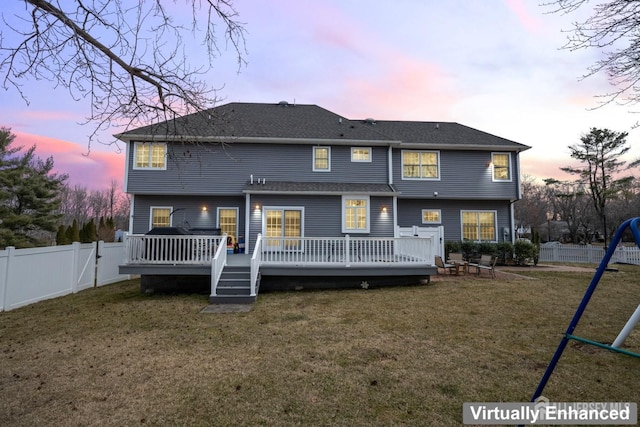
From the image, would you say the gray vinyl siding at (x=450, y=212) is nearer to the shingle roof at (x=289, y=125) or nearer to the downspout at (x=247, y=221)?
the shingle roof at (x=289, y=125)

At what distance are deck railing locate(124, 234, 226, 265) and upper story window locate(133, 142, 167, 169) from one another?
643 cm

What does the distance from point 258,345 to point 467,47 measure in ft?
40.2

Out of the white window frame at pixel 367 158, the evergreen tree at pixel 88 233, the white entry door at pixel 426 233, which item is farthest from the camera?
the evergreen tree at pixel 88 233

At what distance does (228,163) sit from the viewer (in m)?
14.1

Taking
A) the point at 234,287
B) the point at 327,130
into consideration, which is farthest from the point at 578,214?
the point at 234,287

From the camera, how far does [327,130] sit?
1503cm

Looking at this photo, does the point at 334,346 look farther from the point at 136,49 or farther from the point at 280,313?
the point at 136,49

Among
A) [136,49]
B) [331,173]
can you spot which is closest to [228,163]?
[331,173]

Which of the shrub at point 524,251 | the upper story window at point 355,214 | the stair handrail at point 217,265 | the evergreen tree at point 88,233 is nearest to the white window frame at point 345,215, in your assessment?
the upper story window at point 355,214

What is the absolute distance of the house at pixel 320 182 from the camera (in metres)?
13.6

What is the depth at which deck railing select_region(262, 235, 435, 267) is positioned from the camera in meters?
9.42

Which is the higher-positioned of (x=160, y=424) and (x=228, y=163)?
(x=228, y=163)

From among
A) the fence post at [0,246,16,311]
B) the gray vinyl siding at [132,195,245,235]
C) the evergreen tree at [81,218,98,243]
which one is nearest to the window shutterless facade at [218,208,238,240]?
the gray vinyl siding at [132,195,245,235]

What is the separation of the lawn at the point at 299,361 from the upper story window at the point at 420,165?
9018mm
